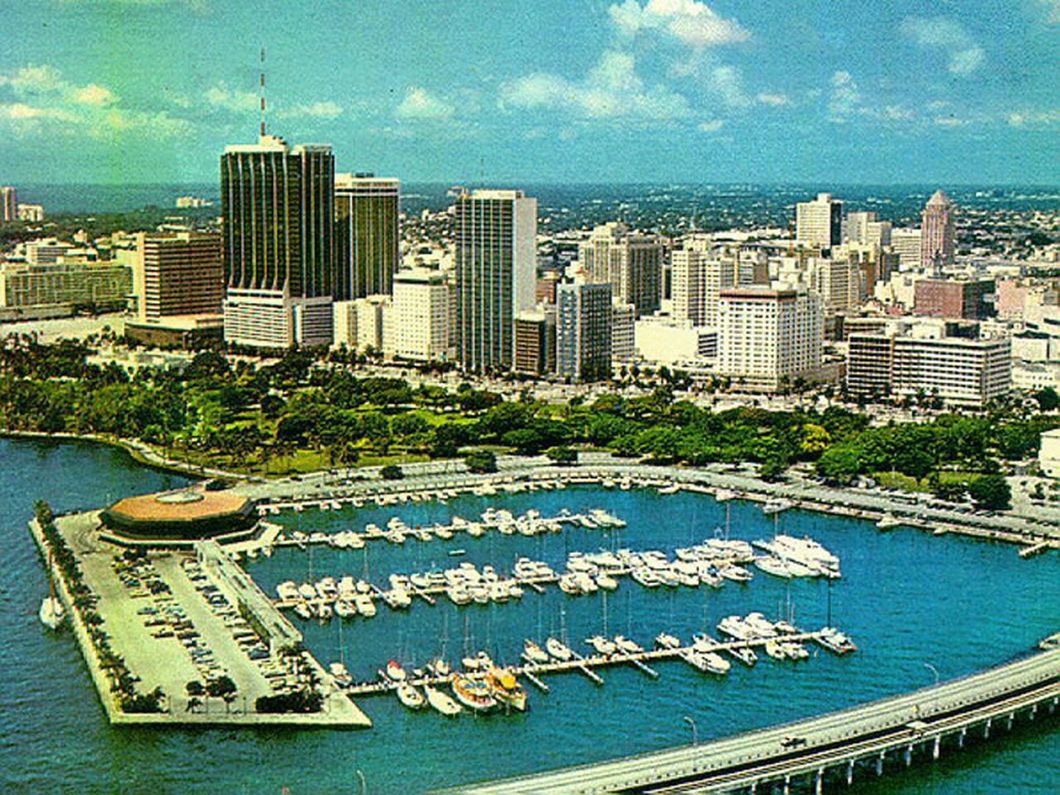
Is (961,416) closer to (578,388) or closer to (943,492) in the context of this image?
(943,492)

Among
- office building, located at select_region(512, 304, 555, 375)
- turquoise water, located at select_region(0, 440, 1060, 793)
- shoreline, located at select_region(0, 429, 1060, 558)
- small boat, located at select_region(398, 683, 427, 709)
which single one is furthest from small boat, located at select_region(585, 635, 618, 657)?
office building, located at select_region(512, 304, 555, 375)

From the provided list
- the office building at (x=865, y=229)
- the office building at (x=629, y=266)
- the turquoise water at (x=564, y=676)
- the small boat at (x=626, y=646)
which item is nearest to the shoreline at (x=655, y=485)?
the turquoise water at (x=564, y=676)

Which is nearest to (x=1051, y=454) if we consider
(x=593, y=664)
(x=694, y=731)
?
(x=593, y=664)

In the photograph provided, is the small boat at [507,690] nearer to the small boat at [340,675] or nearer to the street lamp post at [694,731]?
the small boat at [340,675]

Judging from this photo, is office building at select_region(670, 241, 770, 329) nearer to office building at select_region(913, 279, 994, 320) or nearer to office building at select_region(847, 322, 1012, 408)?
office building at select_region(913, 279, 994, 320)

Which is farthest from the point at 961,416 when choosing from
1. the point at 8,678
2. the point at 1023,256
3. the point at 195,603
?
Result: the point at 1023,256

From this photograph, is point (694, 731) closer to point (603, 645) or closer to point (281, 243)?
point (603, 645)
